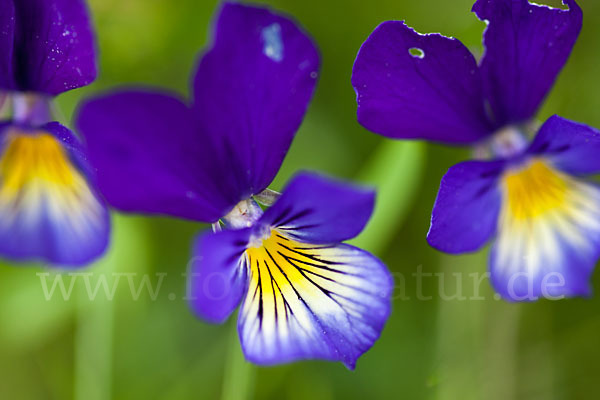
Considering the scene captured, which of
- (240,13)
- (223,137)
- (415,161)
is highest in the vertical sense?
(240,13)

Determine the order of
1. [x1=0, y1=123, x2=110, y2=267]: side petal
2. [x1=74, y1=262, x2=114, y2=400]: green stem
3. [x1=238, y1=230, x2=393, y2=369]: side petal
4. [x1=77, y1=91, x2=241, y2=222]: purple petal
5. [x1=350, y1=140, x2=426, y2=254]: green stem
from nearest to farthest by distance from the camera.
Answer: [x1=77, y1=91, x2=241, y2=222]: purple petal → [x1=238, y1=230, x2=393, y2=369]: side petal → [x1=0, y1=123, x2=110, y2=267]: side petal → [x1=350, y1=140, x2=426, y2=254]: green stem → [x1=74, y1=262, x2=114, y2=400]: green stem

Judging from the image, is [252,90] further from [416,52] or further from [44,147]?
[44,147]

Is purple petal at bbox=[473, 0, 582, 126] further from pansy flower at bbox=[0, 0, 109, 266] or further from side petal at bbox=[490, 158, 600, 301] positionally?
pansy flower at bbox=[0, 0, 109, 266]

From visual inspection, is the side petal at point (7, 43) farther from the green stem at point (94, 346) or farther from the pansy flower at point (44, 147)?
the green stem at point (94, 346)

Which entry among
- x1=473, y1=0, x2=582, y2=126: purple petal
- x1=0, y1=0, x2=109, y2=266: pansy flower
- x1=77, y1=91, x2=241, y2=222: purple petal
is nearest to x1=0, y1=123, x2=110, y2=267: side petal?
x1=0, y1=0, x2=109, y2=266: pansy flower

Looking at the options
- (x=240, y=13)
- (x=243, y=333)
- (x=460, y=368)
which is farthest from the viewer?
(x=460, y=368)

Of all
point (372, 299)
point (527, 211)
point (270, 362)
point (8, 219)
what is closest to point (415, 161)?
point (527, 211)

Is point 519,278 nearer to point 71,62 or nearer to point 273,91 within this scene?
point 273,91
